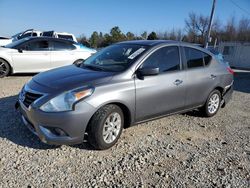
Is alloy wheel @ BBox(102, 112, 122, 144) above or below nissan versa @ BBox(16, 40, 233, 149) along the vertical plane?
below

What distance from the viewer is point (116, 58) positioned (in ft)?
14.4

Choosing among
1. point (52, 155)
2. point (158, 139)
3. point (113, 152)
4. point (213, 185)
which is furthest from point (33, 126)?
point (213, 185)

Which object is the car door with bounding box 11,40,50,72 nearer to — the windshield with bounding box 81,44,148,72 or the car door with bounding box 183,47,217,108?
the windshield with bounding box 81,44,148,72

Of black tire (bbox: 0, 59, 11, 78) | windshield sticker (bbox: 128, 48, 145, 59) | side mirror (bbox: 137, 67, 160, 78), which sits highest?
windshield sticker (bbox: 128, 48, 145, 59)

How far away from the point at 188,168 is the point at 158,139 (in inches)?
36.5

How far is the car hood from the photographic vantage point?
11.6ft

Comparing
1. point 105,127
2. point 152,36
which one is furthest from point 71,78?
point 152,36

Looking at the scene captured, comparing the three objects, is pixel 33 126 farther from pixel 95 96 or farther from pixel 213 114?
pixel 213 114

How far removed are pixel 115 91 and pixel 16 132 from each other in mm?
1795

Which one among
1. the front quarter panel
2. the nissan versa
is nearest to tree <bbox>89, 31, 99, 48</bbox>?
the nissan versa

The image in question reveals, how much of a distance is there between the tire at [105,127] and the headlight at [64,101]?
1.14ft

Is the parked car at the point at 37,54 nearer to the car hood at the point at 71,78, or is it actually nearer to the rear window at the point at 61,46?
the rear window at the point at 61,46

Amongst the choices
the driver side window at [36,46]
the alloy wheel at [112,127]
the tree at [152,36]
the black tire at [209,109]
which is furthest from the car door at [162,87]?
the tree at [152,36]

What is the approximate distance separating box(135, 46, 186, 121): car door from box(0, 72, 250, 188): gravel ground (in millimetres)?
493
